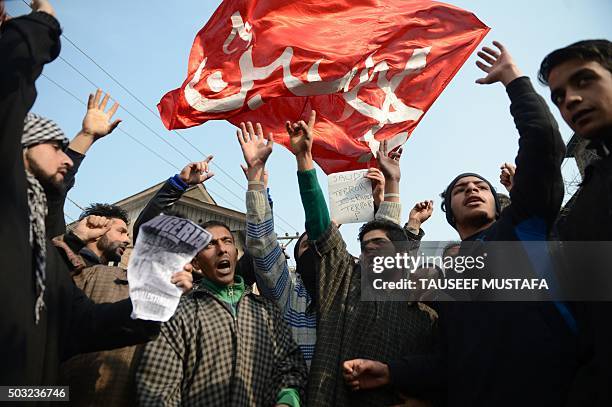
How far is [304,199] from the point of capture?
9.91 ft

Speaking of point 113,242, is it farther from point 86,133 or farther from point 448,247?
point 448,247

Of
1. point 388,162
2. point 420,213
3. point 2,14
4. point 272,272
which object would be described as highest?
point 388,162

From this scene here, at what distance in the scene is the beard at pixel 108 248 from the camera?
159 inches

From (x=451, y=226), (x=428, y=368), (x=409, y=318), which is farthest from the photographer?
(x=451, y=226)

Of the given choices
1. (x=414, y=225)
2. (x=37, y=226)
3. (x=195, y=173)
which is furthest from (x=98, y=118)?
(x=414, y=225)

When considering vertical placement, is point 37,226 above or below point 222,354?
above

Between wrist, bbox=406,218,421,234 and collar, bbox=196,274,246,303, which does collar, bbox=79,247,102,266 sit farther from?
wrist, bbox=406,218,421,234

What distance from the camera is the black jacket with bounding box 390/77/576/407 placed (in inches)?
81.5

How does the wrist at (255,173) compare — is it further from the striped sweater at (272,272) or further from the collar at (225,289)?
the collar at (225,289)

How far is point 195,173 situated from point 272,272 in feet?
4.09

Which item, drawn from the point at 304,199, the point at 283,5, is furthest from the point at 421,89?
the point at 304,199

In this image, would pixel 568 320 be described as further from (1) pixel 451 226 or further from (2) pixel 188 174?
(2) pixel 188 174

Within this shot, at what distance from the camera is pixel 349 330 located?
109 inches

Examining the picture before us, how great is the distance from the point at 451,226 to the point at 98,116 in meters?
2.44
